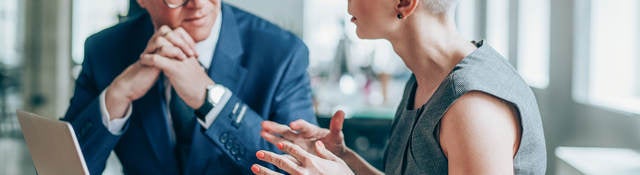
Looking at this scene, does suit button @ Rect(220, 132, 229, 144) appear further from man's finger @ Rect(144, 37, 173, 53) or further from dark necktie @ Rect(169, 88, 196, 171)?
man's finger @ Rect(144, 37, 173, 53)

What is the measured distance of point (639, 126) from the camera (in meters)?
2.84

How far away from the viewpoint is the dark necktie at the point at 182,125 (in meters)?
1.64

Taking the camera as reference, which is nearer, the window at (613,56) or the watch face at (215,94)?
the watch face at (215,94)

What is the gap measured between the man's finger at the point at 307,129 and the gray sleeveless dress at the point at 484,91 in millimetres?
279

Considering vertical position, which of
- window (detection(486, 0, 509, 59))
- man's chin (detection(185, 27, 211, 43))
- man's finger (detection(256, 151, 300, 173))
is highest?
man's chin (detection(185, 27, 211, 43))

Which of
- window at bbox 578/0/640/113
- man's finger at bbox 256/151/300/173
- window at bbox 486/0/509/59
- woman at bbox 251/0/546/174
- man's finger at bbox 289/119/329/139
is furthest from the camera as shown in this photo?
window at bbox 486/0/509/59

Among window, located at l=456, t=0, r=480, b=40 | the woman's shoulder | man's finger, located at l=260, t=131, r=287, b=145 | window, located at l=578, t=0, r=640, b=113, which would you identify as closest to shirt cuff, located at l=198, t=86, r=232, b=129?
man's finger, located at l=260, t=131, r=287, b=145

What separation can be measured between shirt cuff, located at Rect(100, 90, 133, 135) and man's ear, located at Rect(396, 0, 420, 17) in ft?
2.07

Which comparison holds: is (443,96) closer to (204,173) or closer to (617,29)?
(204,173)

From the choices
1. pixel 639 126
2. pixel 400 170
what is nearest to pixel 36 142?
pixel 400 170

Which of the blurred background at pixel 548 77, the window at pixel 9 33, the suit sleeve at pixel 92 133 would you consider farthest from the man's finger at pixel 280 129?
the window at pixel 9 33

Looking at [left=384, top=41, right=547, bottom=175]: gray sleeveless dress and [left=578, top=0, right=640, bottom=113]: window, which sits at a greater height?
[left=384, top=41, right=547, bottom=175]: gray sleeveless dress

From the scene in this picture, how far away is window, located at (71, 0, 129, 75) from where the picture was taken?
3564 millimetres

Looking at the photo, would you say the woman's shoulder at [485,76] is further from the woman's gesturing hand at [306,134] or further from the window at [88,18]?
the window at [88,18]
